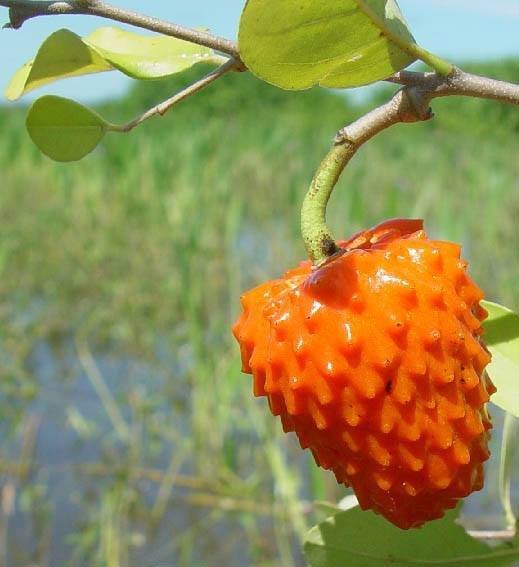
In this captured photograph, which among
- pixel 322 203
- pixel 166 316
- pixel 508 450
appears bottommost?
pixel 166 316

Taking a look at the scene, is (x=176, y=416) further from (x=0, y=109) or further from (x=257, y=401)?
(x=0, y=109)

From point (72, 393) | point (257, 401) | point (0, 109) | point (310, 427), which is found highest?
point (310, 427)

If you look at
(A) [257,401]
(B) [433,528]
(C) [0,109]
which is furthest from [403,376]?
(C) [0,109]

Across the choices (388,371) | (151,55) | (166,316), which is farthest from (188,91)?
(166,316)

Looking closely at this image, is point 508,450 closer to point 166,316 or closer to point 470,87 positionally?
point 470,87

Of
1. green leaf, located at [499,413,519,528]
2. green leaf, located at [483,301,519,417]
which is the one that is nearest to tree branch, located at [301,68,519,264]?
green leaf, located at [483,301,519,417]

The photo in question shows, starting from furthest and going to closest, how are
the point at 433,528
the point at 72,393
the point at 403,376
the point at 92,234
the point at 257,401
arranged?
the point at 92,234 < the point at 72,393 < the point at 257,401 < the point at 433,528 < the point at 403,376

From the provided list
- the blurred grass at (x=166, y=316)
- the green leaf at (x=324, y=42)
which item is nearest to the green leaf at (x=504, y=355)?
the green leaf at (x=324, y=42)
